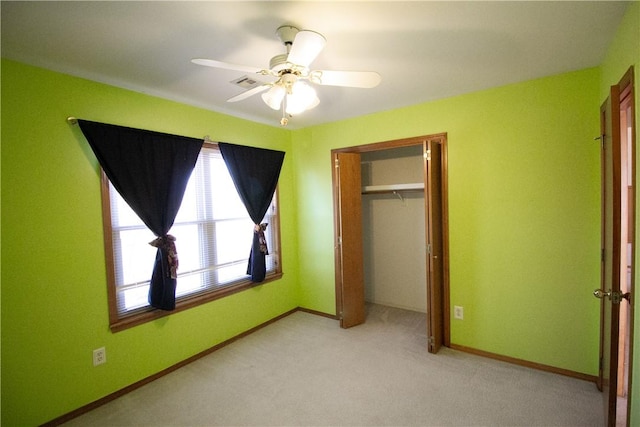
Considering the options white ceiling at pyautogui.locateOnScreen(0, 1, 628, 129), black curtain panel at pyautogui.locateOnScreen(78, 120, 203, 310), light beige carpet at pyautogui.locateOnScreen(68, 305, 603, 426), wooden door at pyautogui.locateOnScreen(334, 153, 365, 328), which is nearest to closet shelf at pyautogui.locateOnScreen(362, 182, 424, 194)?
wooden door at pyautogui.locateOnScreen(334, 153, 365, 328)

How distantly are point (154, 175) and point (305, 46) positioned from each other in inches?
68.8

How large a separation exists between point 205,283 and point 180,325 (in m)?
0.44

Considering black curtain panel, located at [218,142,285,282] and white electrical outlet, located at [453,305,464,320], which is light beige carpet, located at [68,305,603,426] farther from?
black curtain panel, located at [218,142,285,282]

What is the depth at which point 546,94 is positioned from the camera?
237 centimetres

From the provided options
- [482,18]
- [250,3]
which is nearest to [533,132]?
[482,18]

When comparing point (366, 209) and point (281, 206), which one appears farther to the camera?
point (366, 209)

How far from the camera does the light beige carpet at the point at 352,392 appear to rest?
201 centimetres

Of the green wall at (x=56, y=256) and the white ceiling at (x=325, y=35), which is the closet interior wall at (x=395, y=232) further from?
the green wall at (x=56, y=256)

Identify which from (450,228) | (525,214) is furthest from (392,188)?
(525,214)

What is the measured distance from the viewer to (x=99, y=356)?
2219mm

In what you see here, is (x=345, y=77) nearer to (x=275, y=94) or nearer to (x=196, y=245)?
(x=275, y=94)

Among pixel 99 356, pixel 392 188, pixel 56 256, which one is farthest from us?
pixel 392 188

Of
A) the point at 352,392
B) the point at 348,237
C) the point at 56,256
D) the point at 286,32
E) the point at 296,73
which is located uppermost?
the point at 286,32

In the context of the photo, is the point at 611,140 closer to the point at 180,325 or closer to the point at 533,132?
the point at 533,132
